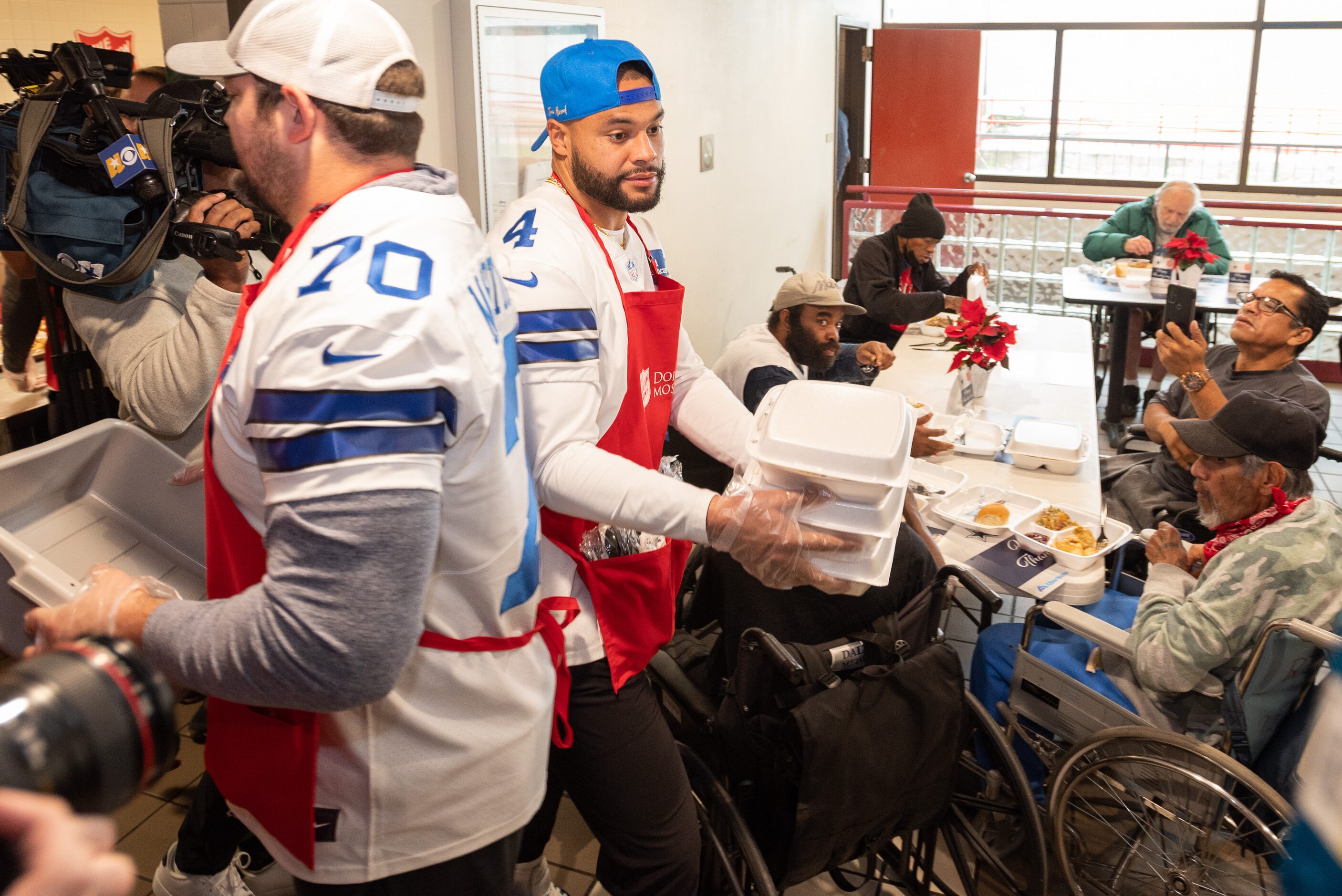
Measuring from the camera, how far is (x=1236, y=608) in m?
2.05

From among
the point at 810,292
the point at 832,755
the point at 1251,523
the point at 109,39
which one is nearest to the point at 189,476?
the point at 832,755

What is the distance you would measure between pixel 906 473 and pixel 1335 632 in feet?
3.24

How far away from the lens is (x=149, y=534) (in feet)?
5.74

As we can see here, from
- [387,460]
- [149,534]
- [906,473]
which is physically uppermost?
[387,460]

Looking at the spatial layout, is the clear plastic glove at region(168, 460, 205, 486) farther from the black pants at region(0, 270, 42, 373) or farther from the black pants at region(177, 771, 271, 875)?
the black pants at region(0, 270, 42, 373)

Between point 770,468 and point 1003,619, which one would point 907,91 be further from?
point 770,468

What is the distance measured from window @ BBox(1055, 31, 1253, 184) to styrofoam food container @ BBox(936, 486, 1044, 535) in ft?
31.4

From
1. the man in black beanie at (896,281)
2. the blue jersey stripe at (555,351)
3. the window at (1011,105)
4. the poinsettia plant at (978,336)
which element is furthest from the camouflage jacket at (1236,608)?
the window at (1011,105)

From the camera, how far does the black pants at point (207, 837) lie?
1.86 metres

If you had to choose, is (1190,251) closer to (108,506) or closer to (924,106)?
(924,106)

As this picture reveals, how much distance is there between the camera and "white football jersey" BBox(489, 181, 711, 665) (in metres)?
1.37

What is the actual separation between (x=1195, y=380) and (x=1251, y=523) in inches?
51.4

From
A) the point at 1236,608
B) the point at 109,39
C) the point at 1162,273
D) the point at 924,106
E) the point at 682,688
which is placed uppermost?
the point at 109,39

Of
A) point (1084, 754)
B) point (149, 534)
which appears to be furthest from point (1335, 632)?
point (149, 534)
